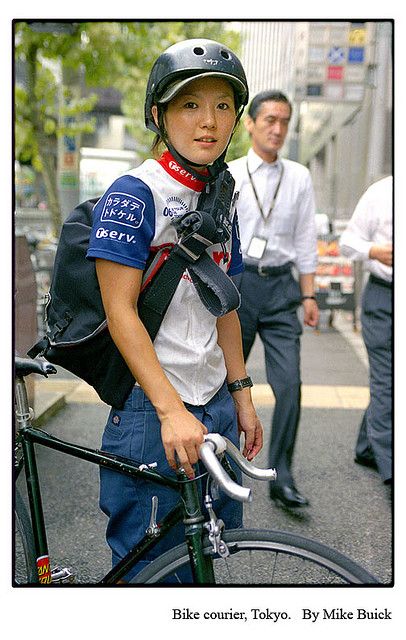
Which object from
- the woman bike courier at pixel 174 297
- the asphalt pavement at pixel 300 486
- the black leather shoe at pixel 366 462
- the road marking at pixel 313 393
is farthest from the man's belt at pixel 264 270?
the woman bike courier at pixel 174 297

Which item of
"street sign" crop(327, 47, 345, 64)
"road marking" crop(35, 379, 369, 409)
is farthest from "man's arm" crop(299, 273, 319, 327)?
"street sign" crop(327, 47, 345, 64)

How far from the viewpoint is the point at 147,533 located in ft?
6.57

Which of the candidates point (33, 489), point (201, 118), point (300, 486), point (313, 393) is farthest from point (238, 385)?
point (313, 393)

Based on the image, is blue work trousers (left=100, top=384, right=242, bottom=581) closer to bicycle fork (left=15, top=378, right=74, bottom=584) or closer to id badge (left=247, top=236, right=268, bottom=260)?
bicycle fork (left=15, top=378, right=74, bottom=584)

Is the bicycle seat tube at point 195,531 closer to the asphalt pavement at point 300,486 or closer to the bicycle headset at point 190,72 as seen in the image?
the asphalt pavement at point 300,486

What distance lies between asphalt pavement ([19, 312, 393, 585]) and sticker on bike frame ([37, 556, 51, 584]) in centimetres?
27

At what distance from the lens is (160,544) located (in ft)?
6.78

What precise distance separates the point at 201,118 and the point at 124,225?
30cm

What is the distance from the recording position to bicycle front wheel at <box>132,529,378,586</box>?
1796mm

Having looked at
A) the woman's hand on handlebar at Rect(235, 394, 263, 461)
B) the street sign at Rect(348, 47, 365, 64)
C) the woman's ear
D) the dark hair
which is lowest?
the woman's hand on handlebar at Rect(235, 394, 263, 461)

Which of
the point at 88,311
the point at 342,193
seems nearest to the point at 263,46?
the point at 88,311

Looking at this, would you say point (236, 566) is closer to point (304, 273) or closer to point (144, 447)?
point (144, 447)

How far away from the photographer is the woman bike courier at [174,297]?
6.16 feet

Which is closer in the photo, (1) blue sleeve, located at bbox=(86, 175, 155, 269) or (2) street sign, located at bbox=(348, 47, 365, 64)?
(1) blue sleeve, located at bbox=(86, 175, 155, 269)
